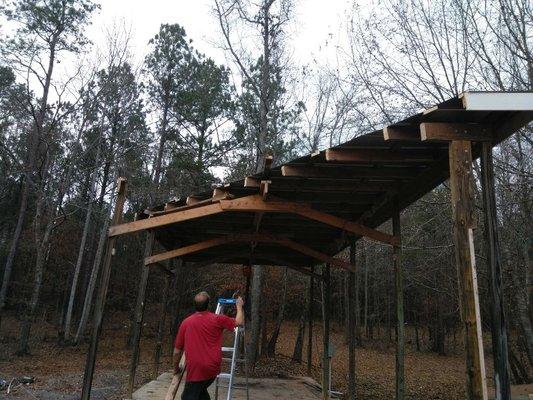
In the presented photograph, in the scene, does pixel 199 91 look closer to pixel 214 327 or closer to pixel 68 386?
pixel 68 386

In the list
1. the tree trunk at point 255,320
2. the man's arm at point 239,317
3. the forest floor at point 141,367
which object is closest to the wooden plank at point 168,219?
the man's arm at point 239,317

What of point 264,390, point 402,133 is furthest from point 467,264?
point 264,390

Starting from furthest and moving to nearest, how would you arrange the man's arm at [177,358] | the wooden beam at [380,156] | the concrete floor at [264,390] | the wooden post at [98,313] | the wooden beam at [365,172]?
the concrete floor at [264,390] < the wooden post at [98,313] < the wooden beam at [365,172] < the man's arm at [177,358] < the wooden beam at [380,156]

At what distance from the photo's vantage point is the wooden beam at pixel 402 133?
4336mm

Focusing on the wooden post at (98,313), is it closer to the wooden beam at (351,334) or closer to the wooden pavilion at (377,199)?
the wooden pavilion at (377,199)

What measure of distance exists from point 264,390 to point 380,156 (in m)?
6.08

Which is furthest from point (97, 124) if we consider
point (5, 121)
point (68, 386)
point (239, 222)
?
point (239, 222)

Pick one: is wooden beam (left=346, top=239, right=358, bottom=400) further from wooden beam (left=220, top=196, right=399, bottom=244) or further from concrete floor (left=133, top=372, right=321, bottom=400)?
wooden beam (left=220, top=196, right=399, bottom=244)

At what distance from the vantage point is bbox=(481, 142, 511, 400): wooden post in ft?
12.1

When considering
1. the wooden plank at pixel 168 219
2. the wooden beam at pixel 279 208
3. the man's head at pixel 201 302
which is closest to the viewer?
the man's head at pixel 201 302

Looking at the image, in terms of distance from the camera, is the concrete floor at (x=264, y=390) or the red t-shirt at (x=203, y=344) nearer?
the red t-shirt at (x=203, y=344)

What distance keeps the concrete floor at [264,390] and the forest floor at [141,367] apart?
1.10 meters

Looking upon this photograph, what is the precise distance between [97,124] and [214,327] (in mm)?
A: 19692

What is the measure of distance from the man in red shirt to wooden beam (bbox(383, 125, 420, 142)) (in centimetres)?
240
